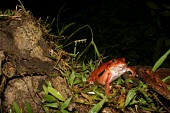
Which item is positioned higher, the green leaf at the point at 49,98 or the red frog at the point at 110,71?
the green leaf at the point at 49,98

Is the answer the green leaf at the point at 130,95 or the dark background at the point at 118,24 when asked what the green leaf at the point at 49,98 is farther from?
the dark background at the point at 118,24

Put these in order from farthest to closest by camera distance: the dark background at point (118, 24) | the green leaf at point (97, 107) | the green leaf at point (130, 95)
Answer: the dark background at point (118, 24), the green leaf at point (130, 95), the green leaf at point (97, 107)

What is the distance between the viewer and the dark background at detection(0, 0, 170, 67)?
5.87 meters

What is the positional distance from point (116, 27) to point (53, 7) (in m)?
2.53

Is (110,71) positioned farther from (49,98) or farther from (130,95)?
(49,98)

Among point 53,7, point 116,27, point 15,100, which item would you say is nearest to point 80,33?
point 116,27

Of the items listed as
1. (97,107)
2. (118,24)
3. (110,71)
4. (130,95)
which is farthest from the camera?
(118,24)

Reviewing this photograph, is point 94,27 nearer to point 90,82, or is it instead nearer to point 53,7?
point 53,7

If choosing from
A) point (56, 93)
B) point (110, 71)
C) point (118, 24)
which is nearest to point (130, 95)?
point (110, 71)

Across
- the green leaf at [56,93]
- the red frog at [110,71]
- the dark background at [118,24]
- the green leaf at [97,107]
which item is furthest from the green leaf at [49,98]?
the dark background at [118,24]

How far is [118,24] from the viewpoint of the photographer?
7.32 metres

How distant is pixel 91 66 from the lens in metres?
3.05

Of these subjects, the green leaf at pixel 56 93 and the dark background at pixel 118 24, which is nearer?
the green leaf at pixel 56 93

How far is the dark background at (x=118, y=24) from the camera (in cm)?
587
